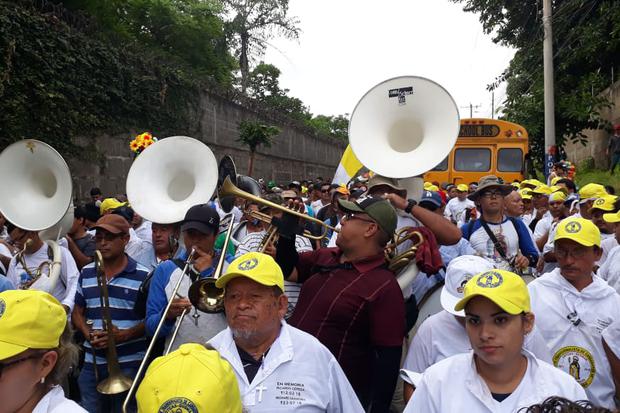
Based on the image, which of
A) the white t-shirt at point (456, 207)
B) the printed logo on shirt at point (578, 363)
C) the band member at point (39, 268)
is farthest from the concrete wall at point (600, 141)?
the band member at point (39, 268)

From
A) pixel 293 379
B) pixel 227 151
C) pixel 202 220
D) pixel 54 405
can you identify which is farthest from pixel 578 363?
pixel 227 151

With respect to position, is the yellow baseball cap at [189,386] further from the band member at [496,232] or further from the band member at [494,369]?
the band member at [496,232]

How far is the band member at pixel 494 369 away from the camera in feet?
6.60

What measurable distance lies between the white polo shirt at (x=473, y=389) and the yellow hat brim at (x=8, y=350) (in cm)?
145

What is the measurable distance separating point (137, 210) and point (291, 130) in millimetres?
19148

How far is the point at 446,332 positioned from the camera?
2.70 metres

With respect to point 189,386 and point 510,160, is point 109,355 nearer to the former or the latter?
point 189,386

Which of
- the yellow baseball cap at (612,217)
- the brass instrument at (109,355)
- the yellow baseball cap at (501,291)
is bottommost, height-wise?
the brass instrument at (109,355)

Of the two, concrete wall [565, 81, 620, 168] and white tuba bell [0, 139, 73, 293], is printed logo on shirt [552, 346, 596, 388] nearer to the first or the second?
white tuba bell [0, 139, 73, 293]

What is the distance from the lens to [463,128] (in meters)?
13.3

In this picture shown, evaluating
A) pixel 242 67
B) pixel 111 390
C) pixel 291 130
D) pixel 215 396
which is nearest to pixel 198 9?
pixel 291 130

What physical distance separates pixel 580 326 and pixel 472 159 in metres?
10.8

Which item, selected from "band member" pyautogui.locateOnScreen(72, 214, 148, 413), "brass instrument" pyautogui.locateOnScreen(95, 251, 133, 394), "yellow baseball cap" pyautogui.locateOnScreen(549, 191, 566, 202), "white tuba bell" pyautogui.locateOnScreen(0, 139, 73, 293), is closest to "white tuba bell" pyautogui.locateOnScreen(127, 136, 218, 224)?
"white tuba bell" pyautogui.locateOnScreen(0, 139, 73, 293)

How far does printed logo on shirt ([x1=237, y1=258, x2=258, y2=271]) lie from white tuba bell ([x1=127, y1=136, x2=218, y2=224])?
2179mm
